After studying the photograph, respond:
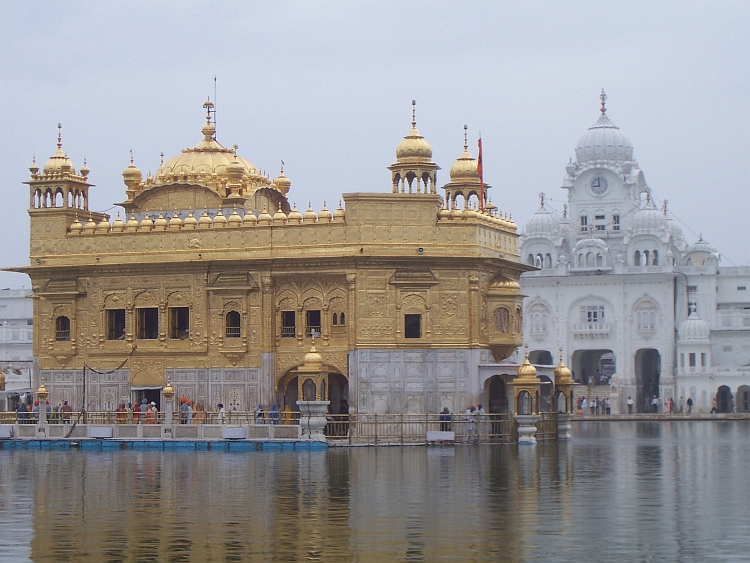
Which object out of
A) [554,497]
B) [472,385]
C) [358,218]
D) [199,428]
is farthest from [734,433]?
[554,497]

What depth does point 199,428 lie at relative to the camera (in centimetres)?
3753

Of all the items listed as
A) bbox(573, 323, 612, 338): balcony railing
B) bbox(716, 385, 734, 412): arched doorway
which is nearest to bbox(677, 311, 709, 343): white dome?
→ bbox(716, 385, 734, 412): arched doorway

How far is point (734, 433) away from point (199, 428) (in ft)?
68.4

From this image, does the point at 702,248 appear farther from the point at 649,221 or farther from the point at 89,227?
the point at 89,227

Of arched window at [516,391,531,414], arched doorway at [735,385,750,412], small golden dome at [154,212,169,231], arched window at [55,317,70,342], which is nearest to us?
arched window at [516,391,531,414]

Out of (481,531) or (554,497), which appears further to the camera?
(554,497)

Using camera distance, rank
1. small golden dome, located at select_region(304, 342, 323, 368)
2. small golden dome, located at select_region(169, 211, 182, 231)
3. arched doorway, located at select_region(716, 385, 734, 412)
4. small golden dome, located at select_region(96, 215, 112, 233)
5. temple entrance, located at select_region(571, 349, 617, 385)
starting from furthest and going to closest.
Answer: temple entrance, located at select_region(571, 349, 617, 385), arched doorway, located at select_region(716, 385, 734, 412), small golden dome, located at select_region(96, 215, 112, 233), small golden dome, located at select_region(169, 211, 182, 231), small golden dome, located at select_region(304, 342, 323, 368)

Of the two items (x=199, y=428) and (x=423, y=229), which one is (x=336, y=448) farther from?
(x=423, y=229)

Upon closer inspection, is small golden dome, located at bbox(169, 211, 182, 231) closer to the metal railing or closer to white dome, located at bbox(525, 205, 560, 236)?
the metal railing

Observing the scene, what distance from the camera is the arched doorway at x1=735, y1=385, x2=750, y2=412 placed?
7494cm

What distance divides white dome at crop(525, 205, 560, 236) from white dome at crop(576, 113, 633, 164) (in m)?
4.28

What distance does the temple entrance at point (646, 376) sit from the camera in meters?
77.3

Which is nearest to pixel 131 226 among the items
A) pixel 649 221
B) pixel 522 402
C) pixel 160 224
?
pixel 160 224

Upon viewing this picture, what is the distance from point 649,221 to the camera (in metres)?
79.1
